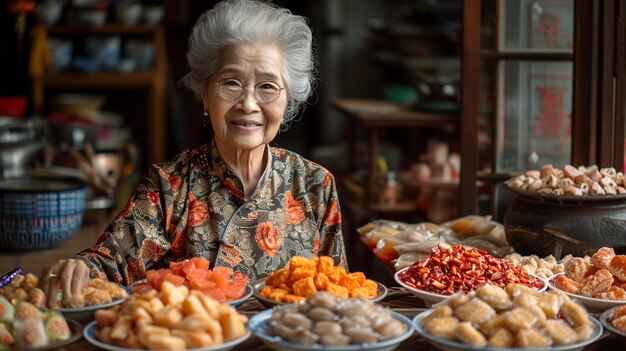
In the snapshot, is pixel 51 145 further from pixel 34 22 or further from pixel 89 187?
pixel 34 22

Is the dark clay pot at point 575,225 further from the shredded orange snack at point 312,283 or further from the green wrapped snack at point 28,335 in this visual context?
the green wrapped snack at point 28,335

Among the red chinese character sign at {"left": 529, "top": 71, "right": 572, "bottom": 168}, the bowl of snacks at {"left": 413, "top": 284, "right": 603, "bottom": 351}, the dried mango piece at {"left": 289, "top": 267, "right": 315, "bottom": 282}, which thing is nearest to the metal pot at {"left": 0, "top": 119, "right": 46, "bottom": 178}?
the red chinese character sign at {"left": 529, "top": 71, "right": 572, "bottom": 168}

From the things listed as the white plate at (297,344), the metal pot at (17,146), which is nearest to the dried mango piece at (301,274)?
the white plate at (297,344)

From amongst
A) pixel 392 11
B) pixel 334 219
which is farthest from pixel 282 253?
pixel 392 11

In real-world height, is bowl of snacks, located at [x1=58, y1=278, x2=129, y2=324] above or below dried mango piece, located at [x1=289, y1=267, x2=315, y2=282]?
below

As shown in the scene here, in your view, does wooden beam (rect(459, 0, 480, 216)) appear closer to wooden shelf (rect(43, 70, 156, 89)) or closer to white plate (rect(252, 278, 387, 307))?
white plate (rect(252, 278, 387, 307))

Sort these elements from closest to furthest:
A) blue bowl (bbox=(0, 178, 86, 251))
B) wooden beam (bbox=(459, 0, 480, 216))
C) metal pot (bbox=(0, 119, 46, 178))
Result: wooden beam (bbox=(459, 0, 480, 216))
blue bowl (bbox=(0, 178, 86, 251))
metal pot (bbox=(0, 119, 46, 178))

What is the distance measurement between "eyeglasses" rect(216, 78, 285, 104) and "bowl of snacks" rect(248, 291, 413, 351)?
2.58ft

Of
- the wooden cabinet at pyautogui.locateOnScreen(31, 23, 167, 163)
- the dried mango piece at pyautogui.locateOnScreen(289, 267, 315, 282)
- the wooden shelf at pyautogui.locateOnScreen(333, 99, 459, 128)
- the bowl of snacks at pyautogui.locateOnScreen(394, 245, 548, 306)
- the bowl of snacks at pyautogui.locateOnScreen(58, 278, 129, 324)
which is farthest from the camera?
the wooden cabinet at pyautogui.locateOnScreen(31, 23, 167, 163)

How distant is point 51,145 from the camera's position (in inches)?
179

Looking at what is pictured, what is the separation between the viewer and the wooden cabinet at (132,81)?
598 cm

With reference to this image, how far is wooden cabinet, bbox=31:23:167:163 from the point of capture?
235 inches

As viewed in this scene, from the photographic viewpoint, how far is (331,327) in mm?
1660

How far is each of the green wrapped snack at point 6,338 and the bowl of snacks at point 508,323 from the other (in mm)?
777
